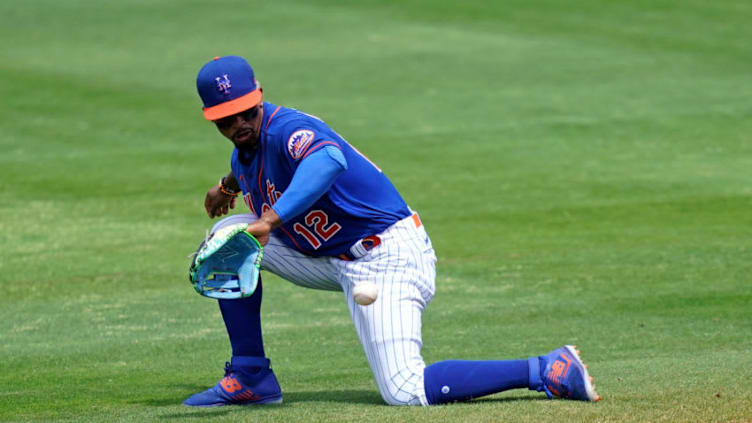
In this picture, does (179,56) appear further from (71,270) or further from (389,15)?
(71,270)

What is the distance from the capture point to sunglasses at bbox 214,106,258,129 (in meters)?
5.04

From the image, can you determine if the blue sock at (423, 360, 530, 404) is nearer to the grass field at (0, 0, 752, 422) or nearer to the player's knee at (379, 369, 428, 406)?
the player's knee at (379, 369, 428, 406)

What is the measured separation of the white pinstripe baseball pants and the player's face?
45 cm

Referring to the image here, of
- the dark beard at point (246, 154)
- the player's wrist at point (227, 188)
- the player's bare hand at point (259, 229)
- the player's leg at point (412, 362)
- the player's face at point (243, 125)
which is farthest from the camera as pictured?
the player's wrist at point (227, 188)

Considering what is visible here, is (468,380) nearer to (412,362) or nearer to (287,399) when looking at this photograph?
(412,362)

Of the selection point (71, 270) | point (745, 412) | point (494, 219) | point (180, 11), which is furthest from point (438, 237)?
point (180, 11)

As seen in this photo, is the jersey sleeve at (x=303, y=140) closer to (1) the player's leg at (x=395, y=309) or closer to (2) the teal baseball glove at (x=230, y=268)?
(2) the teal baseball glove at (x=230, y=268)

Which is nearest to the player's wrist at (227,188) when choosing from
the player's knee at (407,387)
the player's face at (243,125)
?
the player's face at (243,125)

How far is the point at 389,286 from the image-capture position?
5230mm

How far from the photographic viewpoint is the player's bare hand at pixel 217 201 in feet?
19.9

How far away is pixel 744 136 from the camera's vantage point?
15.7 meters

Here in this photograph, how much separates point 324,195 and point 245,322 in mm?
743

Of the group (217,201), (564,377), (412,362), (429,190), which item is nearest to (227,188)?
(217,201)

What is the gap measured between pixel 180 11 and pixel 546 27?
7638 millimetres
